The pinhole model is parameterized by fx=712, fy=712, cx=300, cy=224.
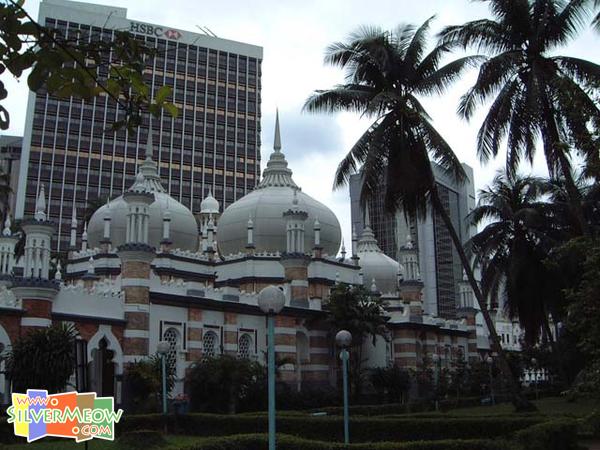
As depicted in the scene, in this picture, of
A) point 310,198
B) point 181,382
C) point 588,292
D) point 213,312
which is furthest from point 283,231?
point 588,292

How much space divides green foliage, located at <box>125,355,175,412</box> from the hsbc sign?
240 feet

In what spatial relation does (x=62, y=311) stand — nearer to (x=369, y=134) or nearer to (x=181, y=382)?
(x=181, y=382)

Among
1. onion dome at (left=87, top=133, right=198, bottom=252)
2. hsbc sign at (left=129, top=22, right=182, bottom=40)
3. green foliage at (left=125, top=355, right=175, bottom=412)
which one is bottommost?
green foliage at (left=125, top=355, right=175, bottom=412)

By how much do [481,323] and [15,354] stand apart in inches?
2593

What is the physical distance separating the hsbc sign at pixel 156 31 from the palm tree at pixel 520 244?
70328mm

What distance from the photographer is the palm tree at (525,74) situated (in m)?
22.6

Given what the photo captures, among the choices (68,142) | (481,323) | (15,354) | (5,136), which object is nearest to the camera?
(15,354)

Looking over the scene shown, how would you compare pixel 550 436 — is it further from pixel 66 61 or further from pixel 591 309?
pixel 66 61

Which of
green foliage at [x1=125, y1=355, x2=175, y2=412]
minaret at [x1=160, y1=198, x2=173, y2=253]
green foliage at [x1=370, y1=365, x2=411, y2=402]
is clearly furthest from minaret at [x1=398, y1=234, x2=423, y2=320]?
green foliage at [x1=125, y1=355, x2=175, y2=412]

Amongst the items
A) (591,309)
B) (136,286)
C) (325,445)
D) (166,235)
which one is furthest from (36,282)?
(591,309)

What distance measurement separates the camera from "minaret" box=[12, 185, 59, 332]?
25953 millimetres

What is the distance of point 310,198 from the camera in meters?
45.5

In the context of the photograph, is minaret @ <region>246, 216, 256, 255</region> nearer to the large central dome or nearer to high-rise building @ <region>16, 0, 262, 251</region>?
the large central dome

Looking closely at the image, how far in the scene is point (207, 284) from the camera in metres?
40.9
